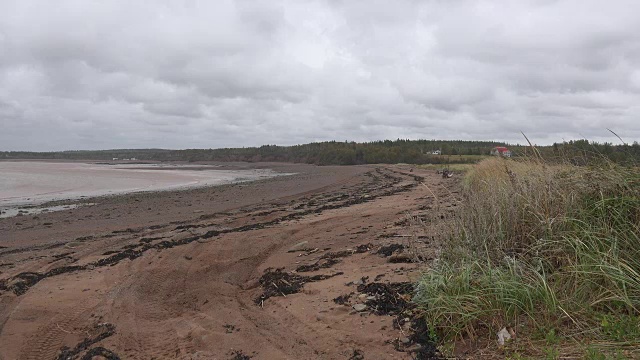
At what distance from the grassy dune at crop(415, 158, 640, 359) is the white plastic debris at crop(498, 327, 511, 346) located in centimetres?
6

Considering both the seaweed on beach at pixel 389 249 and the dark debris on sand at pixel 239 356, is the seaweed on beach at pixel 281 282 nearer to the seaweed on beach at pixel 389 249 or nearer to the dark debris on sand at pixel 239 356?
the seaweed on beach at pixel 389 249

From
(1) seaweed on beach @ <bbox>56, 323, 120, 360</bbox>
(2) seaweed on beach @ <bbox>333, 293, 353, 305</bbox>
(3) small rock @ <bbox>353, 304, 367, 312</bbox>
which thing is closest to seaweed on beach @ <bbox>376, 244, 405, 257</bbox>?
(2) seaweed on beach @ <bbox>333, 293, 353, 305</bbox>

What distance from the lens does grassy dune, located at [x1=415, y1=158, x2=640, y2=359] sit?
3.39m

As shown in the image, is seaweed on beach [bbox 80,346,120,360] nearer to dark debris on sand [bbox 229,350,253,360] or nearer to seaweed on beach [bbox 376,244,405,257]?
dark debris on sand [bbox 229,350,253,360]

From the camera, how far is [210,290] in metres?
6.29

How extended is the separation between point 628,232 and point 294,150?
8846cm

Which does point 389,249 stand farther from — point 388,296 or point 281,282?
point 388,296

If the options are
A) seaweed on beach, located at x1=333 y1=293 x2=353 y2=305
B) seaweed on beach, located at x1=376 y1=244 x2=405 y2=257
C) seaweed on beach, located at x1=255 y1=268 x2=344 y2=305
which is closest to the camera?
seaweed on beach, located at x1=333 y1=293 x2=353 y2=305

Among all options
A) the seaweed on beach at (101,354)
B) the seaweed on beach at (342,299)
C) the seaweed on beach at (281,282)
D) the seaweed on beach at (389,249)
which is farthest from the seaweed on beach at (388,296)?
the seaweed on beach at (101,354)

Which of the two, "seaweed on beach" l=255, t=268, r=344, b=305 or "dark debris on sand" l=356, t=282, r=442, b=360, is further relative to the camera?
"seaweed on beach" l=255, t=268, r=344, b=305

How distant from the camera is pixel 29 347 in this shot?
4805 millimetres

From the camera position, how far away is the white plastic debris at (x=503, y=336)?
11.4ft

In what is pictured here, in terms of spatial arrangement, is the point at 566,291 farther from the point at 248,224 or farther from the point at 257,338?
the point at 248,224

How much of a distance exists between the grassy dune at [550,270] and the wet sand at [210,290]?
0.57 m
